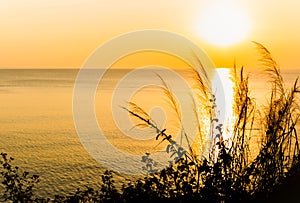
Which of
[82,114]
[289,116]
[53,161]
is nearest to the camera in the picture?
[289,116]

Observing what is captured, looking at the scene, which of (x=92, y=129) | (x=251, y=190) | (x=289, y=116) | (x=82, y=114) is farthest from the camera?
(x=82, y=114)

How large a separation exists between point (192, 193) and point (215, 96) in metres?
1.30

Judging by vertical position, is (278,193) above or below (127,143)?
below

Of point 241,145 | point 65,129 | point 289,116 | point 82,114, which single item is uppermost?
point 82,114

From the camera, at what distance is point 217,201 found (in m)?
5.17

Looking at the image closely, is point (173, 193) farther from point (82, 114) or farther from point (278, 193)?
point (82, 114)

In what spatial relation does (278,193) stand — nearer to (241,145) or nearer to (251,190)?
(251,190)

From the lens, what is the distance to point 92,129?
24203 mm

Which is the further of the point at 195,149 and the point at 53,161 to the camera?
the point at 53,161

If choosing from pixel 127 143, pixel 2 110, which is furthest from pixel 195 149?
pixel 2 110

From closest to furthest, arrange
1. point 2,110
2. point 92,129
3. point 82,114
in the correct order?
point 92,129
point 82,114
point 2,110

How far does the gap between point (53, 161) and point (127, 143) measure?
458 centimetres

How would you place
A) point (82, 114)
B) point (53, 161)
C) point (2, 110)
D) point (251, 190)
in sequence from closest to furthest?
1. point (251, 190)
2. point (53, 161)
3. point (82, 114)
4. point (2, 110)

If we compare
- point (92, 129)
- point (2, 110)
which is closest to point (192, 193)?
point (92, 129)
